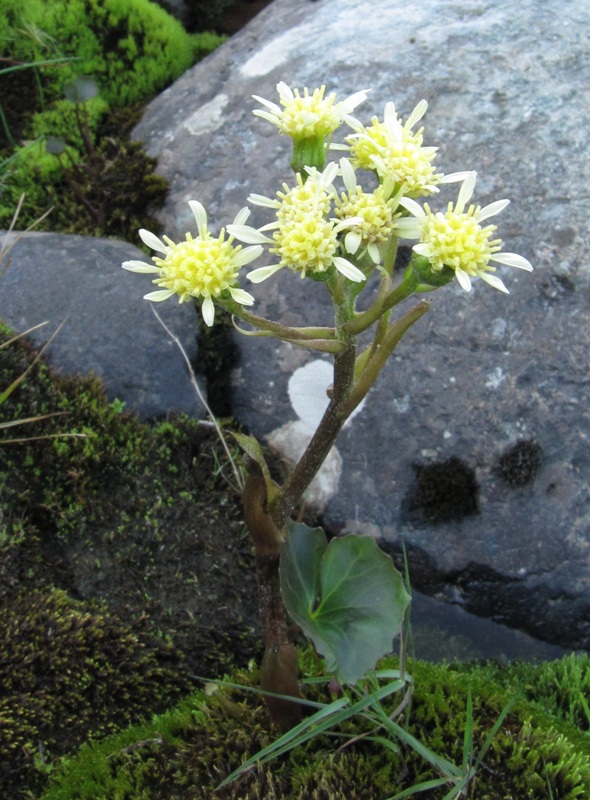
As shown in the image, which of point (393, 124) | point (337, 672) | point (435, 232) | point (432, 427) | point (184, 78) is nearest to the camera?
point (435, 232)

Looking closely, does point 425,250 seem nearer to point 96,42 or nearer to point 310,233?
point 310,233

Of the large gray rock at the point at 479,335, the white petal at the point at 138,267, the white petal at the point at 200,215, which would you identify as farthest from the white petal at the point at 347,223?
the large gray rock at the point at 479,335

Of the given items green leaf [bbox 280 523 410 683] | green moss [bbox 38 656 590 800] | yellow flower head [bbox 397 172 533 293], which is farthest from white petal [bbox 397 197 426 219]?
green moss [bbox 38 656 590 800]

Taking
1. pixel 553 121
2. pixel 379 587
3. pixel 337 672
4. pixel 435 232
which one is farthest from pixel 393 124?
pixel 553 121

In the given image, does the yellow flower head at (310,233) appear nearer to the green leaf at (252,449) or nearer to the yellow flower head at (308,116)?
the yellow flower head at (308,116)

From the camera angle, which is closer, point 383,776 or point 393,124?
point 393,124

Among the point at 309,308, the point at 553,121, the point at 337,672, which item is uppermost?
the point at 553,121

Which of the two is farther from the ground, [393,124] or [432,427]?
[393,124]

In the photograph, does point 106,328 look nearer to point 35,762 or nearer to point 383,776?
point 35,762

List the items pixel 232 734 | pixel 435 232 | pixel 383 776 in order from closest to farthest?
pixel 435 232 < pixel 383 776 < pixel 232 734
